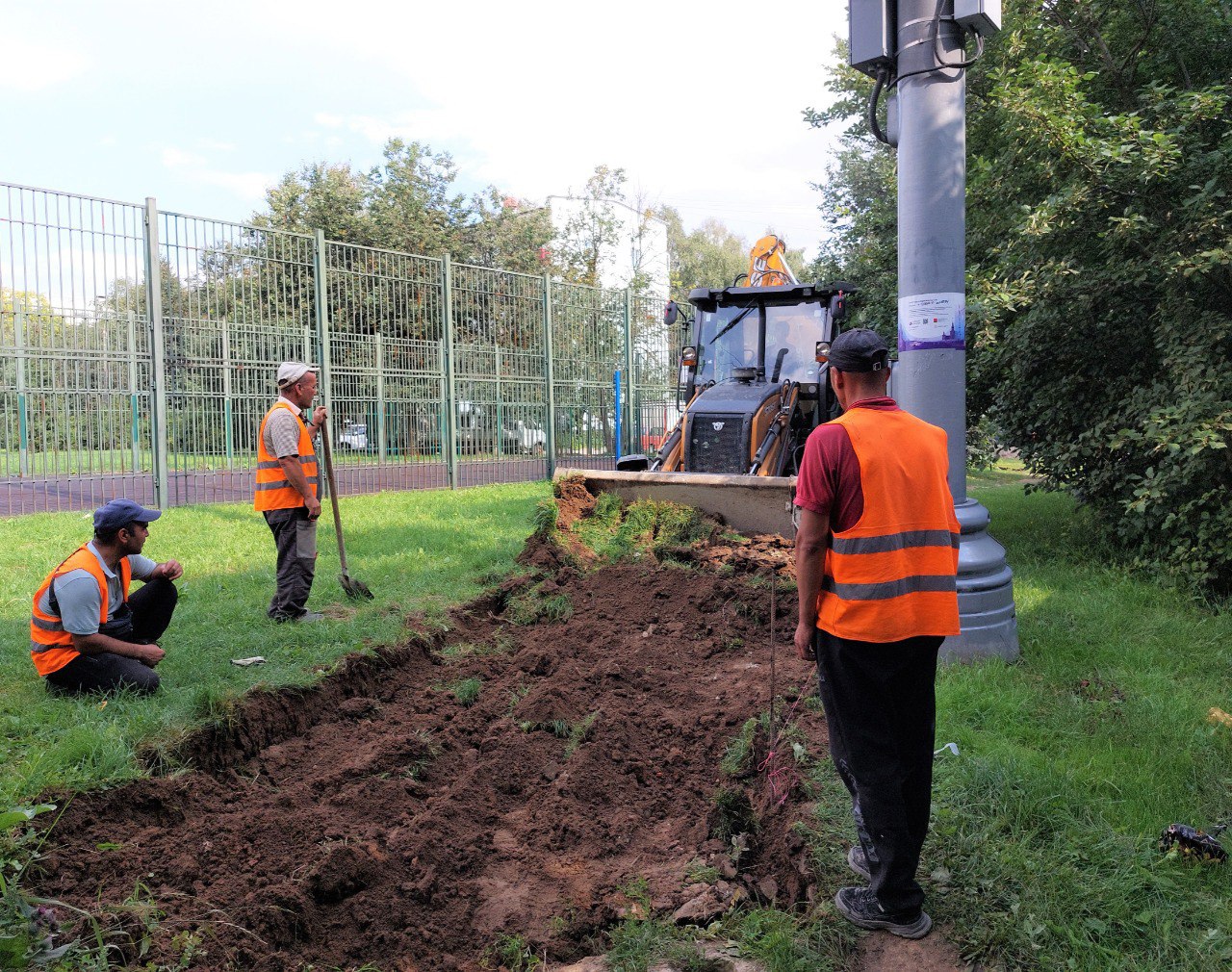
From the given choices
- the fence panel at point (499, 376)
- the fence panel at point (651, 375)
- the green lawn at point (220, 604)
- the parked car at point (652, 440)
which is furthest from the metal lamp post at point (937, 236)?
the fence panel at point (651, 375)

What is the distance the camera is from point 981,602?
5414 millimetres

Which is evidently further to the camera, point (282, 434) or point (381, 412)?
point (381, 412)

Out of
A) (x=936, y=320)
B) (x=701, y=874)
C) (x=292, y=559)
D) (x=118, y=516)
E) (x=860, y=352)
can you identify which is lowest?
(x=701, y=874)

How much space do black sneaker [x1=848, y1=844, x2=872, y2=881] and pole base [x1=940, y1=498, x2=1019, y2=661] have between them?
2.35 meters

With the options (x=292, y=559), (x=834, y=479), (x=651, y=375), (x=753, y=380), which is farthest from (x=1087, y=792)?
(x=651, y=375)

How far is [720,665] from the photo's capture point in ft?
19.3

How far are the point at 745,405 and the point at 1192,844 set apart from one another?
246 inches

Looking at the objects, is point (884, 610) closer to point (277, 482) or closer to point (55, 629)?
point (55, 629)

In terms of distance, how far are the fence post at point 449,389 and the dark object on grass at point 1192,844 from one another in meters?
13.3

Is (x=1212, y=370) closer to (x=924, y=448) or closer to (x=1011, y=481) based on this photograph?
(x=924, y=448)

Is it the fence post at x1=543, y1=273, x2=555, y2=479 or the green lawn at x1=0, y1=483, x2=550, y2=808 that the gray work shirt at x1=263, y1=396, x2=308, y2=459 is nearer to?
the green lawn at x1=0, y1=483, x2=550, y2=808

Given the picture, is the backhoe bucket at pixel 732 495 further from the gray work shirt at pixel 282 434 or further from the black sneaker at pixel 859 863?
the black sneaker at pixel 859 863

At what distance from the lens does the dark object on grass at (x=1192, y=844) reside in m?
3.36

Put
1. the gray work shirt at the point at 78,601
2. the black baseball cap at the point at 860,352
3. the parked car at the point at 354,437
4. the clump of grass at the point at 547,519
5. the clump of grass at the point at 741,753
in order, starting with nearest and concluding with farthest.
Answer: the black baseball cap at the point at 860,352 < the clump of grass at the point at 741,753 < the gray work shirt at the point at 78,601 < the clump of grass at the point at 547,519 < the parked car at the point at 354,437
